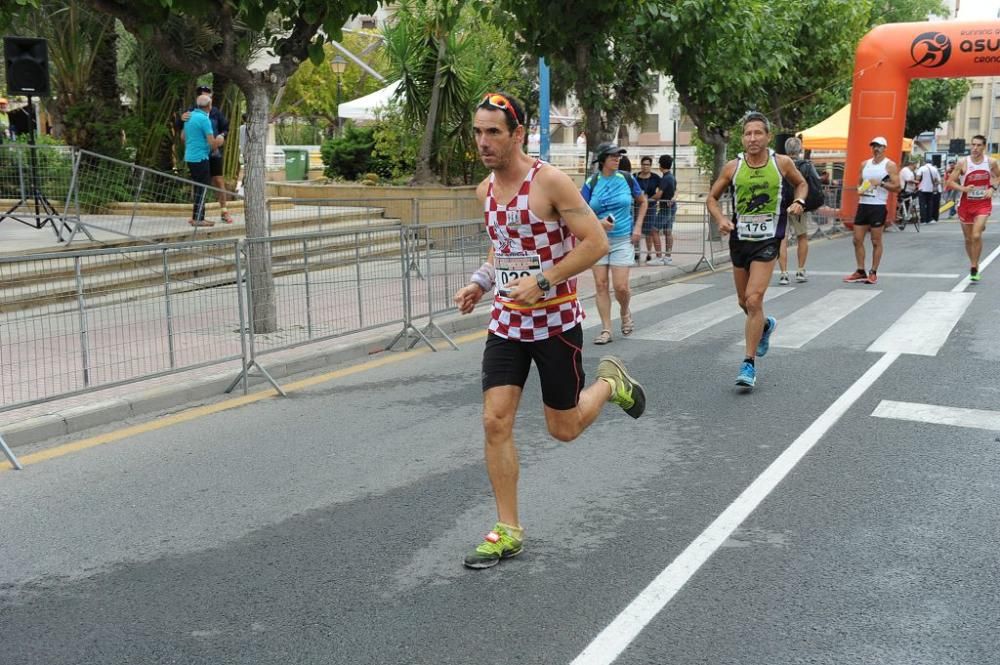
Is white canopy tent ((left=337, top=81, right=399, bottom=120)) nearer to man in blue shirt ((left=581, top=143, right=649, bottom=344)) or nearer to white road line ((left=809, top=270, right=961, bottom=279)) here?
white road line ((left=809, top=270, right=961, bottom=279))

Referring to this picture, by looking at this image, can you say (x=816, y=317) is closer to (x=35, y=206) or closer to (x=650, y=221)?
(x=650, y=221)

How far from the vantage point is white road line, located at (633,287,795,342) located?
1017 cm

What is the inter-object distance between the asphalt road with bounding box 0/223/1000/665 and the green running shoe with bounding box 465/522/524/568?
0.06 metres

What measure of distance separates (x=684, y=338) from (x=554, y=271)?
19.5 feet

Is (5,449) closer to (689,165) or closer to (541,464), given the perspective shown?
(541,464)

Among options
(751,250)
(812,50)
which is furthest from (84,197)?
(812,50)

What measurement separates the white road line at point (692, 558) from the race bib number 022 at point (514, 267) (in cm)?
135

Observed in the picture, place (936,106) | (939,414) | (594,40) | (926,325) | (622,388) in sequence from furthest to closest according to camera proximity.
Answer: (936,106) → (594,40) → (926,325) → (939,414) → (622,388)

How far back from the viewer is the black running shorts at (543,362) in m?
4.44

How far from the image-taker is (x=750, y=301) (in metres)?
7.68

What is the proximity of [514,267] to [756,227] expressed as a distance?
12.6 ft

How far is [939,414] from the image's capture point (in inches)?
271

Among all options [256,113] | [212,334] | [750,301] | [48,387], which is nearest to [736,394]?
[750,301]

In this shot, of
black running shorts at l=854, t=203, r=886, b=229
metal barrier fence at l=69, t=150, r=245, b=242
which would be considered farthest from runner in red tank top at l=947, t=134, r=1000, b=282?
metal barrier fence at l=69, t=150, r=245, b=242
